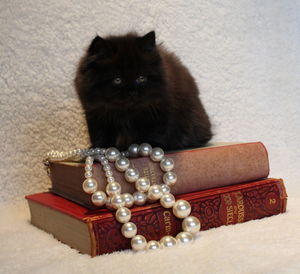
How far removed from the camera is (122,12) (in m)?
1.43

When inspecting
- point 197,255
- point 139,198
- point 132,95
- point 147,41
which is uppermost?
point 147,41

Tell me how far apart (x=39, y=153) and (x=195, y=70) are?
2.08 feet

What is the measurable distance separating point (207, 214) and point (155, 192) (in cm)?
15

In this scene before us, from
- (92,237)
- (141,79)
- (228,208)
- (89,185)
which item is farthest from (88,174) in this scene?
(228,208)

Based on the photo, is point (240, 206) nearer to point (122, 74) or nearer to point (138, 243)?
point (138, 243)

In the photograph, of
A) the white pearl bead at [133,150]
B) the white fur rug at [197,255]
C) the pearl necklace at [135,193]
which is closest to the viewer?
the white fur rug at [197,255]

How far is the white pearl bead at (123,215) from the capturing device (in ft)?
2.67

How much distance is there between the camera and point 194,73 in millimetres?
1522

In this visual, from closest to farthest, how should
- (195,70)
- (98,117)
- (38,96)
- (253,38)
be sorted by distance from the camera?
(98,117)
(38,96)
(195,70)
(253,38)

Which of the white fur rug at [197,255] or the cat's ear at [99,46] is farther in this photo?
the cat's ear at [99,46]

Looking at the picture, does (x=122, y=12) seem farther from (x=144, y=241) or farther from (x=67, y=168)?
(x=144, y=241)

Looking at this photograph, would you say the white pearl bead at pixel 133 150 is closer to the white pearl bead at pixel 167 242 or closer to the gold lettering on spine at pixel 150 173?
the gold lettering on spine at pixel 150 173

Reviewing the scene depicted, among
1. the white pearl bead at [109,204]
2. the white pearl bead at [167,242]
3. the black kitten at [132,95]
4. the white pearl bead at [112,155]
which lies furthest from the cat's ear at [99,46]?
the white pearl bead at [167,242]

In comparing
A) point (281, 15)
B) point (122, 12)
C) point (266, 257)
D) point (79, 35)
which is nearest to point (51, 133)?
point (79, 35)
